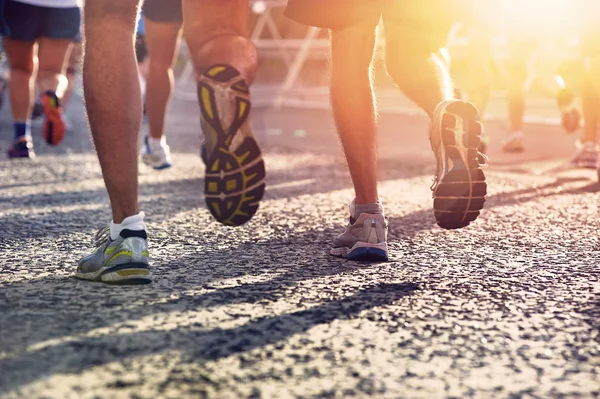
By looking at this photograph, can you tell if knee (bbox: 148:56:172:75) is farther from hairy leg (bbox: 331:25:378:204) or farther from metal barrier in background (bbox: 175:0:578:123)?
metal barrier in background (bbox: 175:0:578:123)

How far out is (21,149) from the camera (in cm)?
511

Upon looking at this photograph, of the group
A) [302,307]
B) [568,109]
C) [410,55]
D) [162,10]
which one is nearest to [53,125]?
[162,10]

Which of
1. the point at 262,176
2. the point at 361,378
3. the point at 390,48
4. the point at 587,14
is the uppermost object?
the point at 587,14

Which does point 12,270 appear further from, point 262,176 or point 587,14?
point 587,14

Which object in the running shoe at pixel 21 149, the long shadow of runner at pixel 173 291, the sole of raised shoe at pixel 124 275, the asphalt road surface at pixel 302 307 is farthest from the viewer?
the running shoe at pixel 21 149

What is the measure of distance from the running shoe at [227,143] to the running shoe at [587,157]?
322cm

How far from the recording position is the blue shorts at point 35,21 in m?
5.19

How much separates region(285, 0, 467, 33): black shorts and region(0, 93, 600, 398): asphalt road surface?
604 mm

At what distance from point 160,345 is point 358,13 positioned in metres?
1.15

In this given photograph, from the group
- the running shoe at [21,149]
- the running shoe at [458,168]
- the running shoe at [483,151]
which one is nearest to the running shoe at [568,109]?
the running shoe at [483,151]

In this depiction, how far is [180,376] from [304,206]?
2017mm

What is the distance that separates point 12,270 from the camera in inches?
85.5

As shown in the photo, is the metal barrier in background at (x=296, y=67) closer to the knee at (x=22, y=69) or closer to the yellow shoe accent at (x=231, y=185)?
the knee at (x=22, y=69)

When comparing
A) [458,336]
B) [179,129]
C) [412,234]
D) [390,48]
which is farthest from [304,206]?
[179,129]
